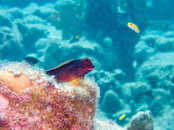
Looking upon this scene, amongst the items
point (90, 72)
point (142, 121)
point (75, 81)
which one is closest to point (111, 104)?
point (90, 72)

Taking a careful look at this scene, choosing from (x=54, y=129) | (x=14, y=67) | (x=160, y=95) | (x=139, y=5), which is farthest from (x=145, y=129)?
(x=139, y=5)

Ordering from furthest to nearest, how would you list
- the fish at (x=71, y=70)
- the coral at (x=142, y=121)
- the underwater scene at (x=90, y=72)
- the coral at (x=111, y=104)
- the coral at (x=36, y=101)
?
1. the coral at (x=111, y=104)
2. the coral at (x=142, y=121)
3. the fish at (x=71, y=70)
4. the underwater scene at (x=90, y=72)
5. the coral at (x=36, y=101)

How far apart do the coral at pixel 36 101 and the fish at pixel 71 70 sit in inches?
6.2

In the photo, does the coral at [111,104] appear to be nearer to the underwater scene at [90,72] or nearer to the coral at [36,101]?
the underwater scene at [90,72]

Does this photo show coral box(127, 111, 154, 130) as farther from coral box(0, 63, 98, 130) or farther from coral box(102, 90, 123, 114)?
coral box(102, 90, 123, 114)

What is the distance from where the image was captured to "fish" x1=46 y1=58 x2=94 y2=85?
1763 mm

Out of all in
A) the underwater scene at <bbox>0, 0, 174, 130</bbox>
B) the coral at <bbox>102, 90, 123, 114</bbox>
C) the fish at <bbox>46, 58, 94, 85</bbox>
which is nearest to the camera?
the underwater scene at <bbox>0, 0, 174, 130</bbox>

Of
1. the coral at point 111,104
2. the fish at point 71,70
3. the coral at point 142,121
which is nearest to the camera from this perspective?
the fish at point 71,70

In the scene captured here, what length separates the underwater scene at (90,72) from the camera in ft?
4.78

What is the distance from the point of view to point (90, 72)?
10.3 metres

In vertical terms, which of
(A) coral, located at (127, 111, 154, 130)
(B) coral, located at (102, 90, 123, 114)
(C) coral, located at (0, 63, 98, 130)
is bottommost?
(C) coral, located at (0, 63, 98, 130)

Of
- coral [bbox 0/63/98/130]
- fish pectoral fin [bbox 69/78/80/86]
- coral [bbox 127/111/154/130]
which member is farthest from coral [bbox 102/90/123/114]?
coral [bbox 0/63/98/130]

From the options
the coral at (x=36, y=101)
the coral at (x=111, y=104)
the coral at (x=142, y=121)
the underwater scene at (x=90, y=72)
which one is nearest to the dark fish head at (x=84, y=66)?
the underwater scene at (x=90, y=72)

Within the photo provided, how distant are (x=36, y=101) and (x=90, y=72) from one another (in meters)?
8.89
